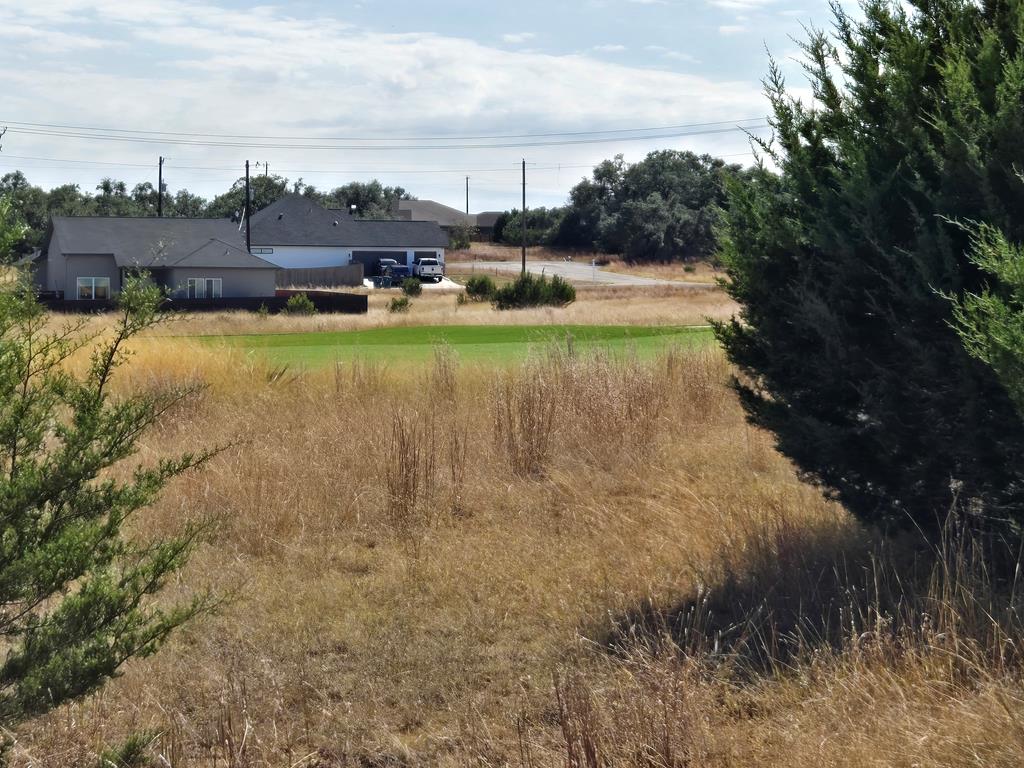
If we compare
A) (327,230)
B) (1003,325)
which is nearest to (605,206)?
(327,230)

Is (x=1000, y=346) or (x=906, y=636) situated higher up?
(x=1000, y=346)

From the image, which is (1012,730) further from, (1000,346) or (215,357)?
(215,357)

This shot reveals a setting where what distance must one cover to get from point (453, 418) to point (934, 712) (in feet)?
25.6

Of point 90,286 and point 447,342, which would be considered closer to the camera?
point 447,342

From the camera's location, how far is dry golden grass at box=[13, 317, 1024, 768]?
454 cm

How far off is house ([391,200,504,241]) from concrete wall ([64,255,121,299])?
251 ft

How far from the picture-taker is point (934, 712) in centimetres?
451

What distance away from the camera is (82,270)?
177 feet

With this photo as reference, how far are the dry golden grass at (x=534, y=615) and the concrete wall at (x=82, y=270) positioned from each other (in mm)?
45095

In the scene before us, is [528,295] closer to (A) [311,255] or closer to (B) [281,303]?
(B) [281,303]

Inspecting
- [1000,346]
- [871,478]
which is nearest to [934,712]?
[1000,346]

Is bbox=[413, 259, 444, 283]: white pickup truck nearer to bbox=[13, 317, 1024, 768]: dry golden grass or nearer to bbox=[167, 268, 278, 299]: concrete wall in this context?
bbox=[167, 268, 278, 299]: concrete wall

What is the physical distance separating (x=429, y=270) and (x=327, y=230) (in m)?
15.0

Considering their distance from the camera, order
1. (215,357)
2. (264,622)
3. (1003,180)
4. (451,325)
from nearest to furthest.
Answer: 1. (1003,180)
2. (264,622)
3. (215,357)
4. (451,325)
